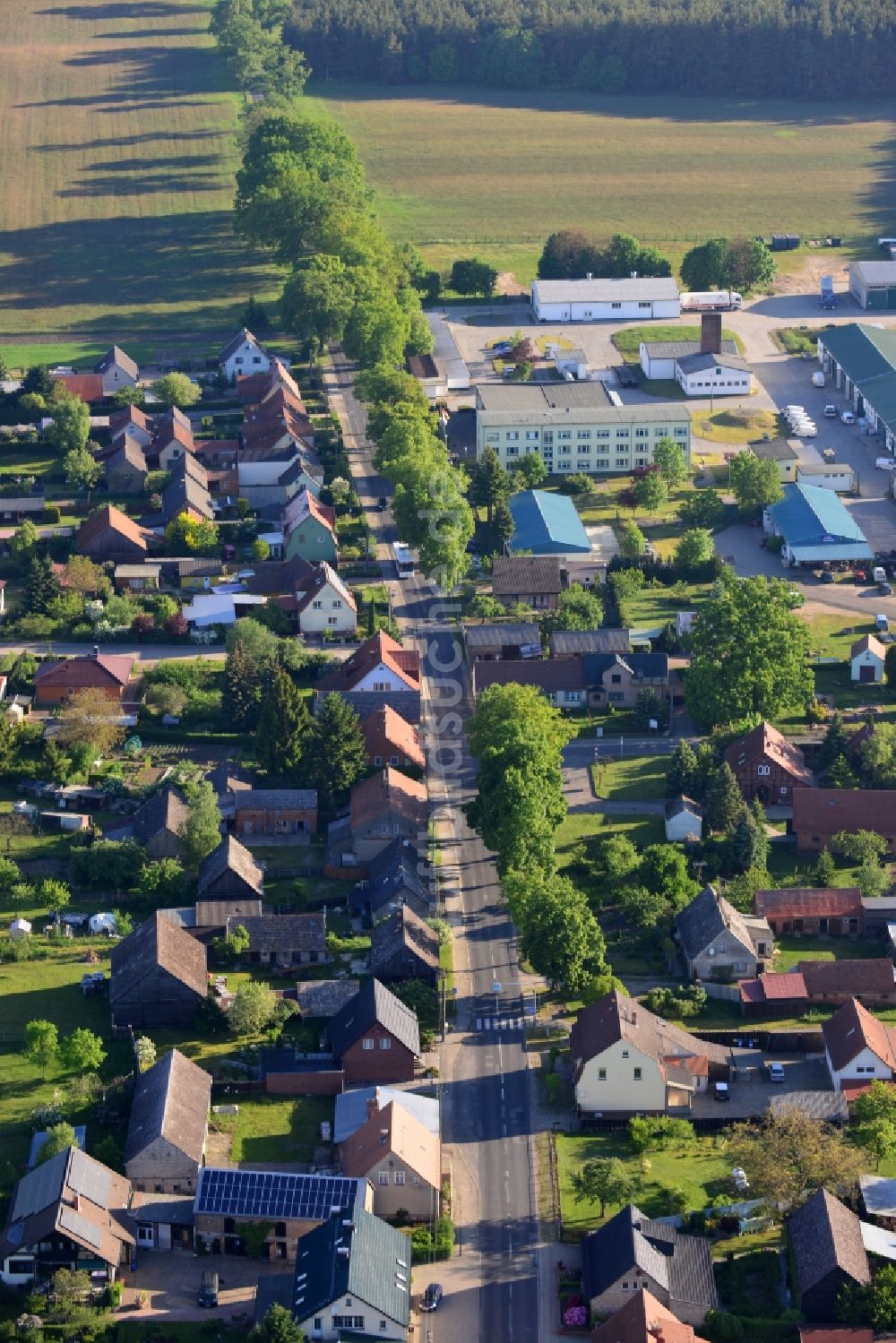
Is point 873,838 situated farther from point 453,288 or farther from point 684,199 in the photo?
point 684,199

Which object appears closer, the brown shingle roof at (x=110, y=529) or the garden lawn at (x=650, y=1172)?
the garden lawn at (x=650, y=1172)

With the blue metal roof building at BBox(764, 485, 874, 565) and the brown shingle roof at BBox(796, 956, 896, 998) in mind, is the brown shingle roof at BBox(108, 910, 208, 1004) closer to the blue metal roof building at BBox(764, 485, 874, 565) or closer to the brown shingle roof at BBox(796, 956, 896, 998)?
the brown shingle roof at BBox(796, 956, 896, 998)

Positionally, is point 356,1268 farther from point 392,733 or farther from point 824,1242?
point 392,733

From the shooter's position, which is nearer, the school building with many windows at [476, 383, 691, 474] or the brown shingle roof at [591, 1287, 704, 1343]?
the brown shingle roof at [591, 1287, 704, 1343]

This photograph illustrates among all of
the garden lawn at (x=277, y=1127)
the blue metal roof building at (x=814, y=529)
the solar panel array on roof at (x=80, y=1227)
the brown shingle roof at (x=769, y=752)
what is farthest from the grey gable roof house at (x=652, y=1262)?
the blue metal roof building at (x=814, y=529)

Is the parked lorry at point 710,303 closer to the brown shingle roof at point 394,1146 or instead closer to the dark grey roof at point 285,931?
the dark grey roof at point 285,931

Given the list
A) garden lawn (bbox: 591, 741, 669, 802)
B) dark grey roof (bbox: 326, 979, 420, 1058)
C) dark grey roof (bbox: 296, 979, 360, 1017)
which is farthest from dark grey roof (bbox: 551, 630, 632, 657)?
dark grey roof (bbox: 326, 979, 420, 1058)
